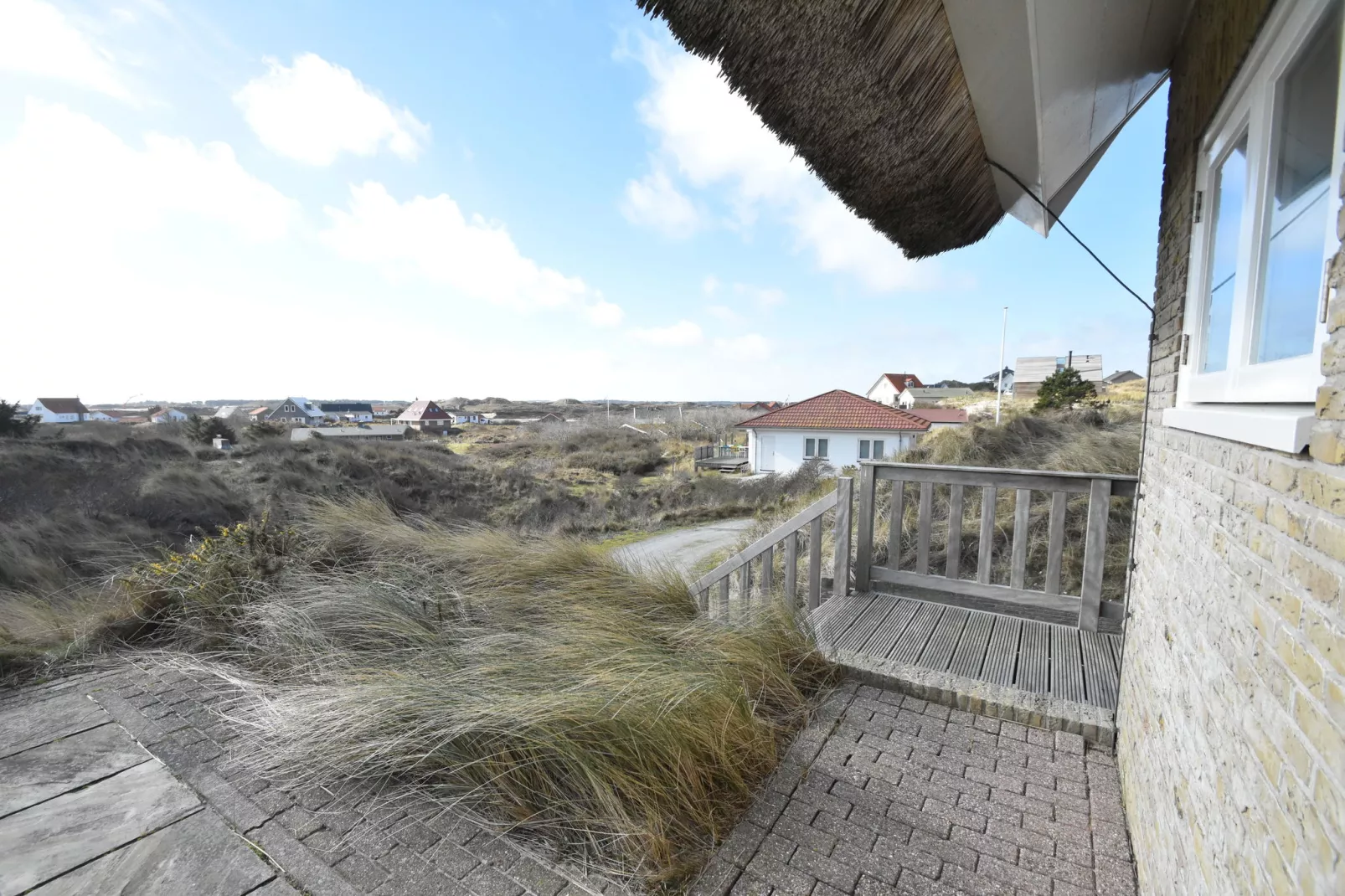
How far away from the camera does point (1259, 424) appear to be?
1084 millimetres

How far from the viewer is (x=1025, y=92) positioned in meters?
2.04

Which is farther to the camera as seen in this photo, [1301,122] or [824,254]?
[824,254]

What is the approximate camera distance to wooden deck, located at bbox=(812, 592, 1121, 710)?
285cm

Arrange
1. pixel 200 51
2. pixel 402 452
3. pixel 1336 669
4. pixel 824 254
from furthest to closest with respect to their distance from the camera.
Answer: pixel 402 452
pixel 824 254
pixel 200 51
pixel 1336 669

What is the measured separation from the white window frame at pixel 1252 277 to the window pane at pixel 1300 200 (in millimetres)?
24

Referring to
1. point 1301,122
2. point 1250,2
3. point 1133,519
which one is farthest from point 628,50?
point 1133,519

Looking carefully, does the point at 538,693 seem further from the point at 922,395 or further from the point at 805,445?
the point at 922,395

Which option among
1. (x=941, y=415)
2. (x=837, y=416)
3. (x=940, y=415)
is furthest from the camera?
(x=941, y=415)

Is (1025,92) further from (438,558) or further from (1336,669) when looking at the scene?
(438,558)

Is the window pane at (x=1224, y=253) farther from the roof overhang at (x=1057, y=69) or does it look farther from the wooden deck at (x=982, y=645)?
the wooden deck at (x=982, y=645)

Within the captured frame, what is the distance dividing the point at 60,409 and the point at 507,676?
19.5m

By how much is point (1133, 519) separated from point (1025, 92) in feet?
6.78

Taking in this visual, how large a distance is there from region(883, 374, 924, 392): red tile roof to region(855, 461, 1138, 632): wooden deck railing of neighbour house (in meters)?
45.1

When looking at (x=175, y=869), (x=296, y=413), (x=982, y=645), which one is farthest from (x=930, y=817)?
(x=296, y=413)
